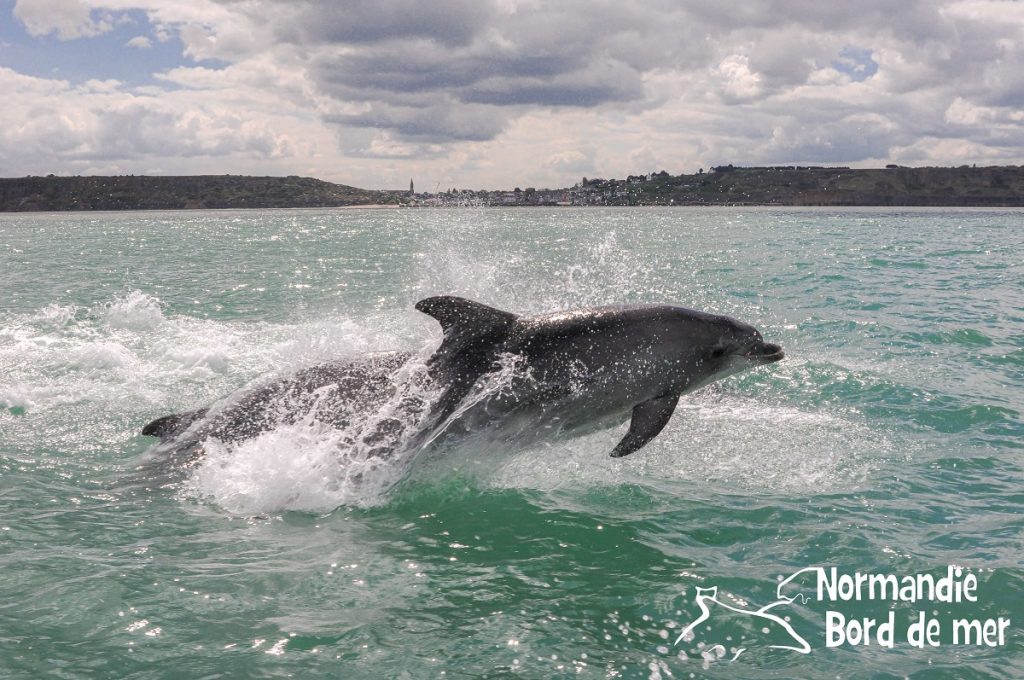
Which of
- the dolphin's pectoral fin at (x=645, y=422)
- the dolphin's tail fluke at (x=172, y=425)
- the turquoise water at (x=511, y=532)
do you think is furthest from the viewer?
the dolphin's tail fluke at (x=172, y=425)

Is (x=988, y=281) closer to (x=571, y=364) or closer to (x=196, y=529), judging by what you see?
(x=571, y=364)

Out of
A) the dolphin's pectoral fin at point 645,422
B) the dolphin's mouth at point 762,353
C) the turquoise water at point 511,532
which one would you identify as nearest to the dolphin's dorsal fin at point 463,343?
the turquoise water at point 511,532

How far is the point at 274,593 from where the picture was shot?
6.94m

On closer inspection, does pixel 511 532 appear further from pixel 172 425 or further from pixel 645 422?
pixel 172 425

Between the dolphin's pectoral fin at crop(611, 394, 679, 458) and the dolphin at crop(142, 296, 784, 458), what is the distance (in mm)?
13

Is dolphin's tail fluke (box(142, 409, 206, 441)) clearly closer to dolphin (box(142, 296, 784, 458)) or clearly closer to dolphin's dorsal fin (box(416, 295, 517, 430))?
dolphin (box(142, 296, 784, 458))

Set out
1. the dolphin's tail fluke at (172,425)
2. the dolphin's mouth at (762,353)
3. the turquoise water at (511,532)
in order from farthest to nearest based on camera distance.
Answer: the dolphin's mouth at (762,353), the dolphin's tail fluke at (172,425), the turquoise water at (511,532)

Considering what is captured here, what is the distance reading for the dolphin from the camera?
370 inches

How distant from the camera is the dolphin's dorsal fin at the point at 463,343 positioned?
30.8ft

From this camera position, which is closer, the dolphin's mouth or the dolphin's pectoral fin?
the dolphin's pectoral fin

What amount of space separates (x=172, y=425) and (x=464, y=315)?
428 cm

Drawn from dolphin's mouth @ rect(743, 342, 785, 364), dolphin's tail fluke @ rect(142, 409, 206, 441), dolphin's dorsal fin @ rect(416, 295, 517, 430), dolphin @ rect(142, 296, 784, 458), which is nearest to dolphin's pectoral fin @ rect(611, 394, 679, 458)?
dolphin @ rect(142, 296, 784, 458)

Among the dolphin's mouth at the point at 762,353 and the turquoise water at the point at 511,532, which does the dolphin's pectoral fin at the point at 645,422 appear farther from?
the dolphin's mouth at the point at 762,353

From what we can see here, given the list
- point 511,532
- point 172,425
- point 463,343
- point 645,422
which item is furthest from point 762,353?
point 172,425
